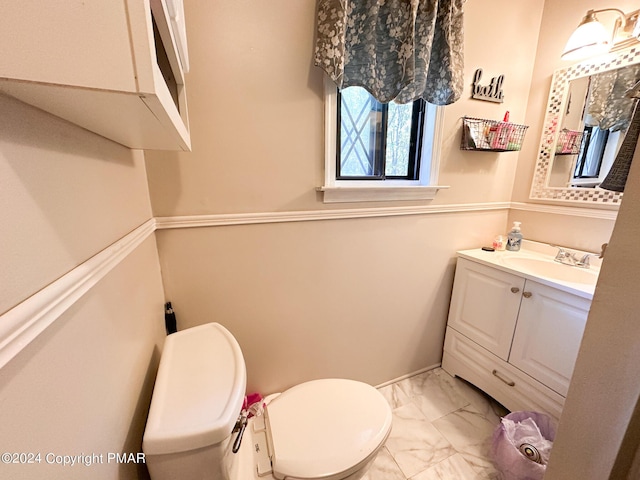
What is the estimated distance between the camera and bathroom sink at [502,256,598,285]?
4.47ft

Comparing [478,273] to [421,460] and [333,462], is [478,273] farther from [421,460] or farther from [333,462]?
[333,462]

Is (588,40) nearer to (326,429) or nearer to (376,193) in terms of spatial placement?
(376,193)

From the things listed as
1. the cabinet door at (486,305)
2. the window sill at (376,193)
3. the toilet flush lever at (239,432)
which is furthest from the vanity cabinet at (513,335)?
the toilet flush lever at (239,432)

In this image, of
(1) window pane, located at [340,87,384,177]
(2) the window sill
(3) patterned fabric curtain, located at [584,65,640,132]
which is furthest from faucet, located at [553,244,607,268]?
(1) window pane, located at [340,87,384,177]

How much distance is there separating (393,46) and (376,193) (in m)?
0.66

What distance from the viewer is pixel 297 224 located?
126 centimetres

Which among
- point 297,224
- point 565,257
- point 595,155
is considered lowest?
point 565,257

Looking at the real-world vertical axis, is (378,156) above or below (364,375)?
above

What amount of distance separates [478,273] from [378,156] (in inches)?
35.5

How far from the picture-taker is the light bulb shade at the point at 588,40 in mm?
1276

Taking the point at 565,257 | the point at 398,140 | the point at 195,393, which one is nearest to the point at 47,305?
the point at 195,393

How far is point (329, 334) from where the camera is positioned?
1.47m

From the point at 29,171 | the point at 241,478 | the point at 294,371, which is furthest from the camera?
the point at 294,371

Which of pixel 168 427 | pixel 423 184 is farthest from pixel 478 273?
pixel 168 427
